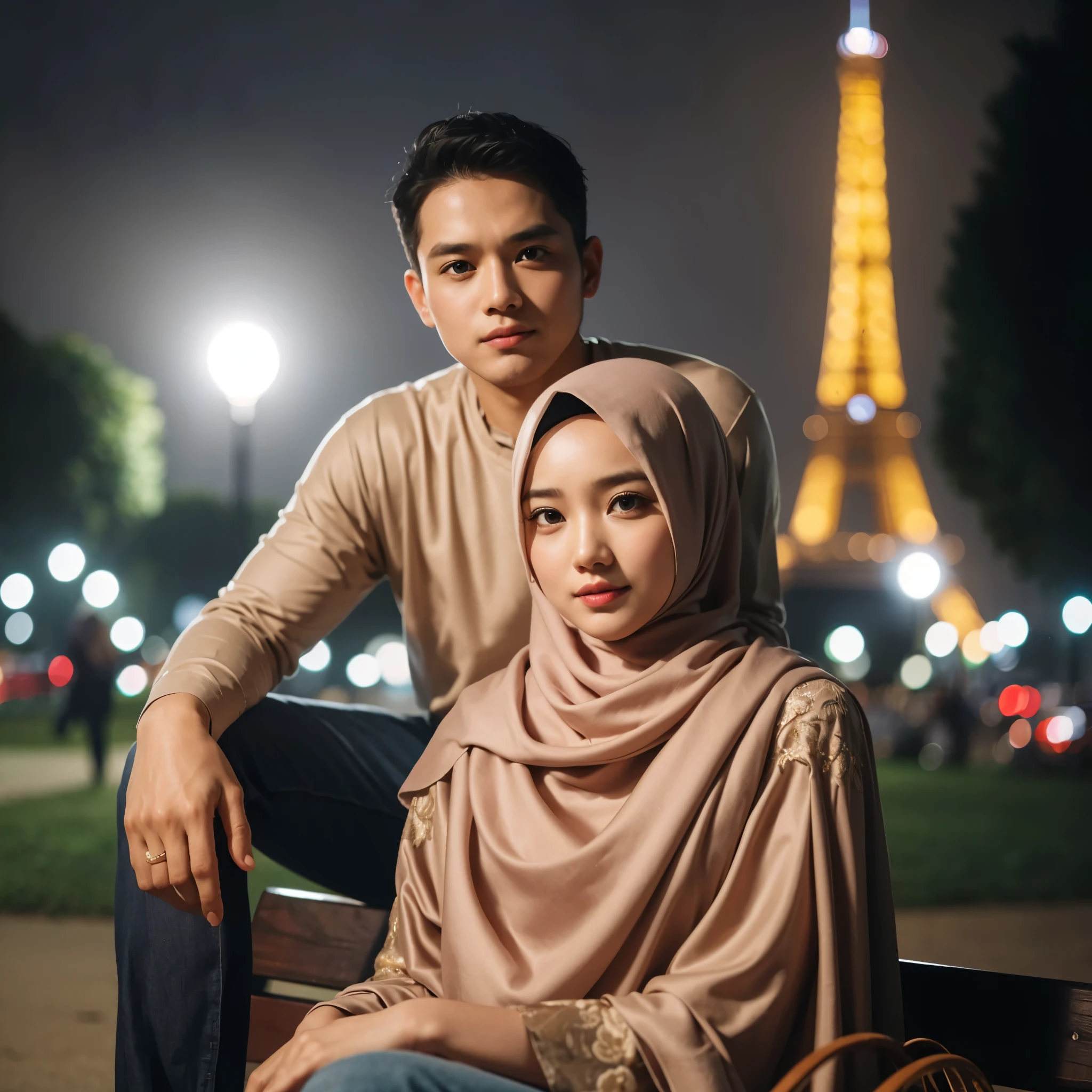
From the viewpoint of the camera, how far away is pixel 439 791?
5.15 ft

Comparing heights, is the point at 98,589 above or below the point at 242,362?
below

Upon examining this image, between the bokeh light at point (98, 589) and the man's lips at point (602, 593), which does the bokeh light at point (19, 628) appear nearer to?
the bokeh light at point (98, 589)

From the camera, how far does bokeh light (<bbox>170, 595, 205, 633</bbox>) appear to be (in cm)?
1608

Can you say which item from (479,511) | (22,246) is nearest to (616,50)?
(22,246)

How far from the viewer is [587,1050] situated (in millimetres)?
1238

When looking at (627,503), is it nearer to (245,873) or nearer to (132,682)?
(245,873)

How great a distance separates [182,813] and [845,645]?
21.0 meters

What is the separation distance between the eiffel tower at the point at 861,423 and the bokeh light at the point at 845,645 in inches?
34.2

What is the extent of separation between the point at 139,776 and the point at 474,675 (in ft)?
2.20

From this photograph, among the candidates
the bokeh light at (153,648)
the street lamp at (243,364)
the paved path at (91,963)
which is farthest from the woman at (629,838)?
the bokeh light at (153,648)

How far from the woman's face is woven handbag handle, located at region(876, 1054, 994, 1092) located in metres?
0.56

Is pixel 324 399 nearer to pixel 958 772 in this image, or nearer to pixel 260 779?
pixel 958 772

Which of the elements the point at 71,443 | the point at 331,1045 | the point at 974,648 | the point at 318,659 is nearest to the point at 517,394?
the point at 331,1045

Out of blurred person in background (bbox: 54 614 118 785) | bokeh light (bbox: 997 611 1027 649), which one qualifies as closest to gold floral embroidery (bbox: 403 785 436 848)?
blurred person in background (bbox: 54 614 118 785)
